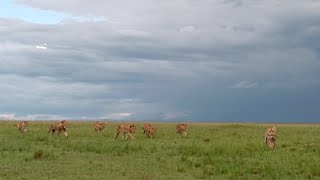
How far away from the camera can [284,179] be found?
18.8 metres

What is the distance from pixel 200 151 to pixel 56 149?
24.6ft

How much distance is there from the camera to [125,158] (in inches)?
977

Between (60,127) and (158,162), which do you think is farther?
(60,127)

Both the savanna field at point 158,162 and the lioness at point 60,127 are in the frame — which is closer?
the savanna field at point 158,162

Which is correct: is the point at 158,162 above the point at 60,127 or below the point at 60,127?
below

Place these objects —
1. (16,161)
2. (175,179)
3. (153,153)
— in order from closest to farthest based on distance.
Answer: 1. (175,179)
2. (16,161)
3. (153,153)

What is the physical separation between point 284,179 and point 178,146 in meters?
12.1

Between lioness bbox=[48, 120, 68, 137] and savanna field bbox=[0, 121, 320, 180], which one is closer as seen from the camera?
savanna field bbox=[0, 121, 320, 180]

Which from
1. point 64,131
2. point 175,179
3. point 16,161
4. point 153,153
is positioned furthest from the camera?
point 64,131

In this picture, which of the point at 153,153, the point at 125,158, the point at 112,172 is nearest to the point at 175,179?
the point at 112,172

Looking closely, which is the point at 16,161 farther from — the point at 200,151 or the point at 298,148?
the point at 298,148

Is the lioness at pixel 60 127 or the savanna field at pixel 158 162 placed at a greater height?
the lioness at pixel 60 127

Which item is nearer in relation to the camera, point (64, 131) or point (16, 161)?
point (16, 161)

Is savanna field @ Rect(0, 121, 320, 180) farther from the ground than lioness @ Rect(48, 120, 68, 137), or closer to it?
closer to it
